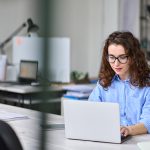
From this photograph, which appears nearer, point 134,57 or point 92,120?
point 92,120

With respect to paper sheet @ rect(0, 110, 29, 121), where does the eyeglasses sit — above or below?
above

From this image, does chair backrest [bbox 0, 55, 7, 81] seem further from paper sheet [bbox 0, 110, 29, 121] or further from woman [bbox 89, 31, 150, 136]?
woman [bbox 89, 31, 150, 136]

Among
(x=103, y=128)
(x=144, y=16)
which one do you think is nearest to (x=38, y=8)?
(x=103, y=128)

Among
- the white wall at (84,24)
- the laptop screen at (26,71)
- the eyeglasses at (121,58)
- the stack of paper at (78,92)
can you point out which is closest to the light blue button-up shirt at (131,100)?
the eyeglasses at (121,58)

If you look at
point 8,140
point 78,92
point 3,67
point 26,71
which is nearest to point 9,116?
point 8,140

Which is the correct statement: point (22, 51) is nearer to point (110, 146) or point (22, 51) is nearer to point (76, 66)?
point (76, 66)

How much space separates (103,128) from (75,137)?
172mm

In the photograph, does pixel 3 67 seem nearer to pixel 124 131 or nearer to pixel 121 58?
pixel 121 58

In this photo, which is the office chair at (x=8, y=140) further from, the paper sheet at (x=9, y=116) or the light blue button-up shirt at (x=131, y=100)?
the paper sheet at (x=9, y=116)

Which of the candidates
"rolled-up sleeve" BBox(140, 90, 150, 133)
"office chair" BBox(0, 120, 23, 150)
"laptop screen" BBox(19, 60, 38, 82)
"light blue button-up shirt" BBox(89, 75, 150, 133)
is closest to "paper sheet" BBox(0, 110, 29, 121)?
"light blue button-up shirt" BBox(89, 75, 150, 133)

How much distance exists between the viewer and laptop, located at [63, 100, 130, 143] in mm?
1702

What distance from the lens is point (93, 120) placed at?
1.74 meters

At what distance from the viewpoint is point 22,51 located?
469 cm

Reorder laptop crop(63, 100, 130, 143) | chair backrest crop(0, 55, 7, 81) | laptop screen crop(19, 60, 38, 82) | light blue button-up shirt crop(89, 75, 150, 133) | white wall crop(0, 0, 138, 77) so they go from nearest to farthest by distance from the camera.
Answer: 1. laptop crop(63, 100, 130, 143)
2. light blue button-up shirt crop(89, 75, 150, 133)
3. laptop screen crop(19, 60, 38, 82)
4. chair backrest crop(0, 55, 7, 81)
5. white wall crop(0, 0, 138, 77)
